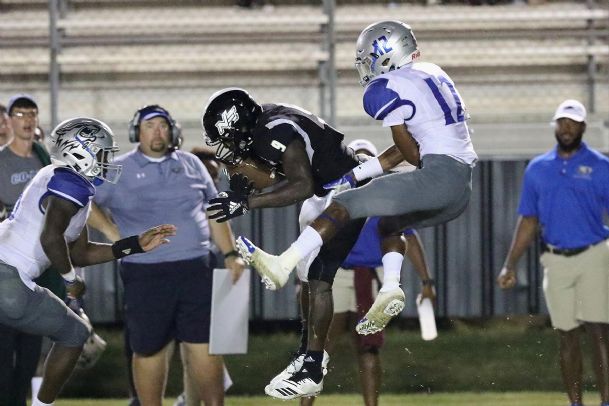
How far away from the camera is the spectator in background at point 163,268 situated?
7.52 meters

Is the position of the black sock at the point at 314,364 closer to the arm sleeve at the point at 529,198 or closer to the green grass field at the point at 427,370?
the green grass field at the point at 427,370

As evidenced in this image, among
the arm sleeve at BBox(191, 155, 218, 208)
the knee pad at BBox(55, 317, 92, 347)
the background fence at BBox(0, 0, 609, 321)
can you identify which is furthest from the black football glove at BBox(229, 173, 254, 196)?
the background fence at BBox(0, 0, 609, 321)

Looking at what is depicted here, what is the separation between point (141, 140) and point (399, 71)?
192 cm

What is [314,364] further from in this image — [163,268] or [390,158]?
[163,268]

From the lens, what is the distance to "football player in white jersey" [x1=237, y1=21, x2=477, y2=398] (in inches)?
242

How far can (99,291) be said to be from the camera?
10.3 m

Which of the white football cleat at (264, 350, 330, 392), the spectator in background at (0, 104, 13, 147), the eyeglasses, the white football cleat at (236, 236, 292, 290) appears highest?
the eyeglasses

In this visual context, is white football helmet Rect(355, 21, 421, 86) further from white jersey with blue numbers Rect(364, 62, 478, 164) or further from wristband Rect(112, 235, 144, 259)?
wristband Rect(112, 235, 144, 259)

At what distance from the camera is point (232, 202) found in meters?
6.13

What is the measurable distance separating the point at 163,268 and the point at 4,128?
6.28ft

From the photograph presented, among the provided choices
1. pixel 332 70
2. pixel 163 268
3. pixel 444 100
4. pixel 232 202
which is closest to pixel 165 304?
pixel 163 268

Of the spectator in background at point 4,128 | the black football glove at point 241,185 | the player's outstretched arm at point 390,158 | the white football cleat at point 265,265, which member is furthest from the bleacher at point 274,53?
the white football cleat at point 265,265

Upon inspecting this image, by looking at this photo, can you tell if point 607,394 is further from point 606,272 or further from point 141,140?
point 141,140

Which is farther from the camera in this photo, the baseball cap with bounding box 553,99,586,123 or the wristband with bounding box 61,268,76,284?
the baseball cap with bounding box 553,99,586,123
